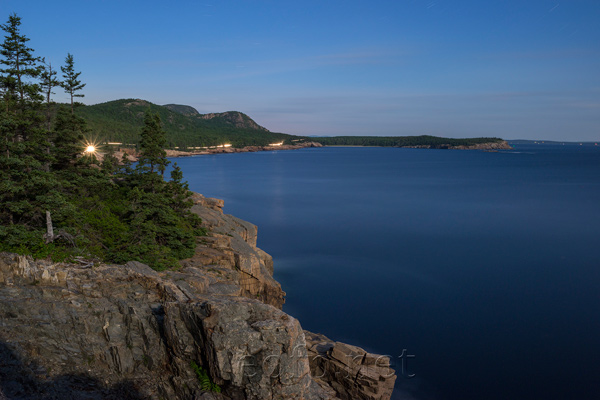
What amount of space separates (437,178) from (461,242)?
69.1 metres

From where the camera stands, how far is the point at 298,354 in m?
11.5

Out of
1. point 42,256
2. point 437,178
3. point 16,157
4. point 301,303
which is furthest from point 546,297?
point 437,178

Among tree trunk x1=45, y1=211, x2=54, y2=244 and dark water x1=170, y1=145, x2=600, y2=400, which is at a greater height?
tree trunk x1=45, y1=211, x2=54, y2=244

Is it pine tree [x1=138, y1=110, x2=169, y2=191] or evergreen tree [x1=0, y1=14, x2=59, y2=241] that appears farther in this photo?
pine tree [x1=138, y1=110, x2=169, y2=191]

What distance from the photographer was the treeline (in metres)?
18.1

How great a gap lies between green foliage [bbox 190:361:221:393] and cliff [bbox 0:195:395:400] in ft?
0.34

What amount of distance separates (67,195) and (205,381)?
17.7 m

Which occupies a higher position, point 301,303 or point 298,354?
point 298,354

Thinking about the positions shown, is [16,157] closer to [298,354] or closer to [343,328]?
[298,354]

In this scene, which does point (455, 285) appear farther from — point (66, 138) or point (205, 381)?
point (66, 138)

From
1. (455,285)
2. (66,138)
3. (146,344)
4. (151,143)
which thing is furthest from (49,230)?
(455,285)

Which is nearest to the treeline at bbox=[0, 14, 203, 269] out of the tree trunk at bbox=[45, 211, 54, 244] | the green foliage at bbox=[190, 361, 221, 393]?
the tree trunk at bbox=[45, 211, 54, 244]

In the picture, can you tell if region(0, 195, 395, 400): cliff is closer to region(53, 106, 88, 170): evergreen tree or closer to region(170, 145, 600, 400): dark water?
region(170, 145, 600, 400): dark water

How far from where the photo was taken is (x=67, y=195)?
23859 mm
